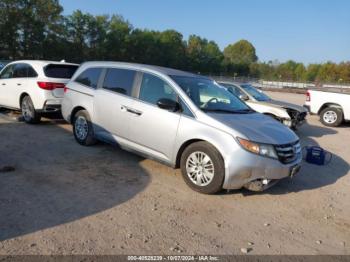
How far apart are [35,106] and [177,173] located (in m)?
4.64

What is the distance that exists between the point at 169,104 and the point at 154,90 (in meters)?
0.59

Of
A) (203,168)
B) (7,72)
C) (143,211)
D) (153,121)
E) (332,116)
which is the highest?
(7,72)

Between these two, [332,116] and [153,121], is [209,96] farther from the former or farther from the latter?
[332,116]

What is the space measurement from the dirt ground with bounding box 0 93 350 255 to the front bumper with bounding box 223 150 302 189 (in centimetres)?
33

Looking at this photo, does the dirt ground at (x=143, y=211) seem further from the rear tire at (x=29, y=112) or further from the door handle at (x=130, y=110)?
the rear tire at (x=29, y=112)

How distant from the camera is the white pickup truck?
1315 centimetres

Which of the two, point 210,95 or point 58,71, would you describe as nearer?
point 210,95

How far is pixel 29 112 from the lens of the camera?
8.85 meters

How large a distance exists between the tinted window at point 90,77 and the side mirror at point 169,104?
2022mm

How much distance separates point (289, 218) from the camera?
14.8ft

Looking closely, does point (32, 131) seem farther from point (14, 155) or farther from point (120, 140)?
point (120, 140)

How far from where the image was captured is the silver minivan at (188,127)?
4.76 meters

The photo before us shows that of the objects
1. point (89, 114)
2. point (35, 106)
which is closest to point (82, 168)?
point (89, 114)

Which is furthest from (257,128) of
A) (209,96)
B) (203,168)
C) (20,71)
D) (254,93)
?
(20,71)
